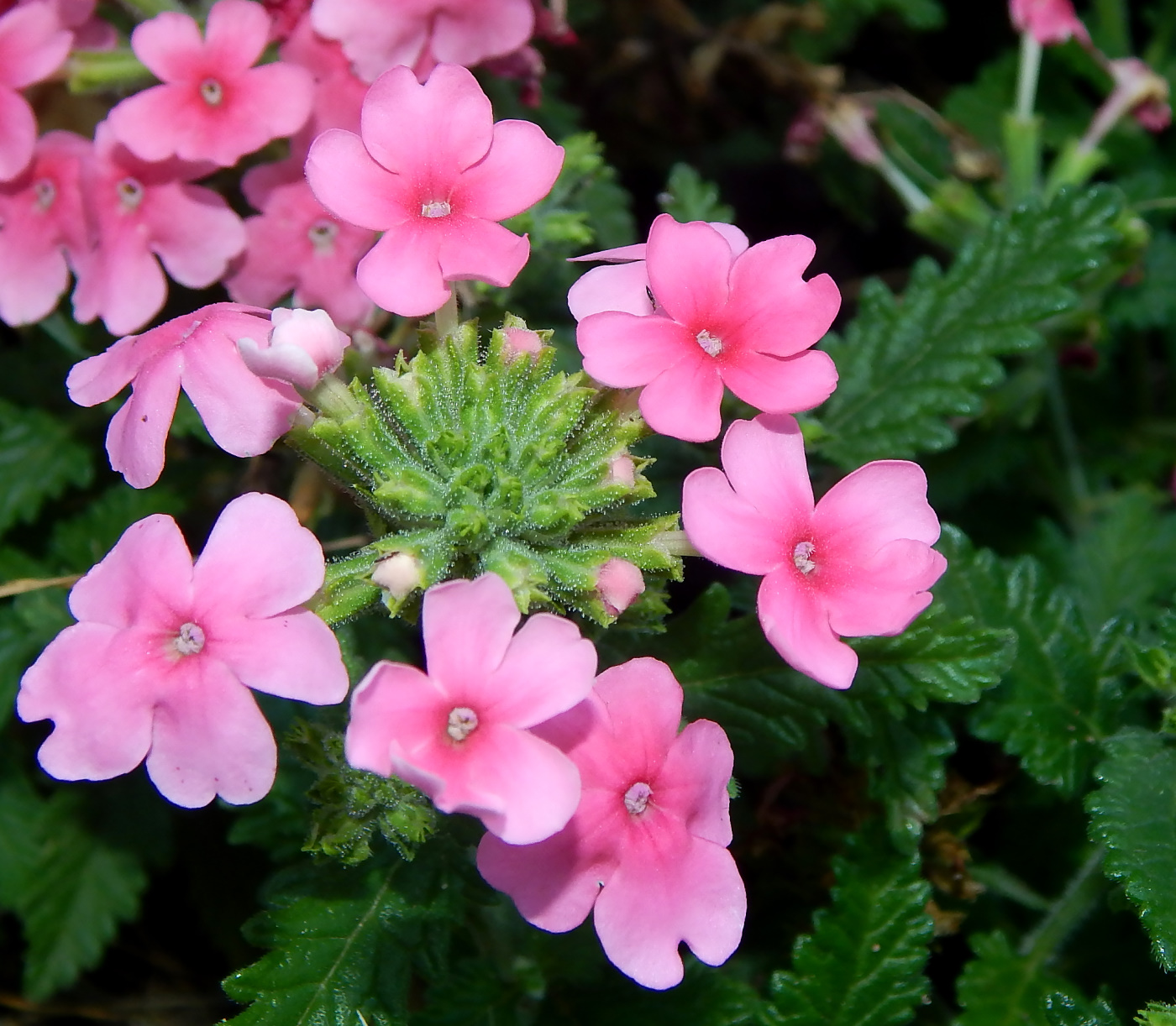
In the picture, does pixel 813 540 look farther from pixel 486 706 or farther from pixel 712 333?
pixel 486 706

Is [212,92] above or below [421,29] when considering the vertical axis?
below

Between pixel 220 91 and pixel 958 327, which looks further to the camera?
pixel 958 327

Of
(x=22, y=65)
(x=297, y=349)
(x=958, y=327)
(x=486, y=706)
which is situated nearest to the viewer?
(x=486, y=706)

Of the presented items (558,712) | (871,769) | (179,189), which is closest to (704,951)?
(558,712)

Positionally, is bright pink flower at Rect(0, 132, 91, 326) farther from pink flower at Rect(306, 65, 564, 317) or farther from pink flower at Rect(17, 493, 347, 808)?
pink flower at Rect(17, 493, 347, 808)

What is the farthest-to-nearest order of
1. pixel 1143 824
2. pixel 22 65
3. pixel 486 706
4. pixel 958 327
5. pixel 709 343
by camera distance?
1. pixel 958 327
2. pixel 22 65
3. pixel 1143 824
4. pixel 709 343
5. pixel 486 706

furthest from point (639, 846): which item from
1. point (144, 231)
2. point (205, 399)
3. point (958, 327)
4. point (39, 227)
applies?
point (39, 227)
